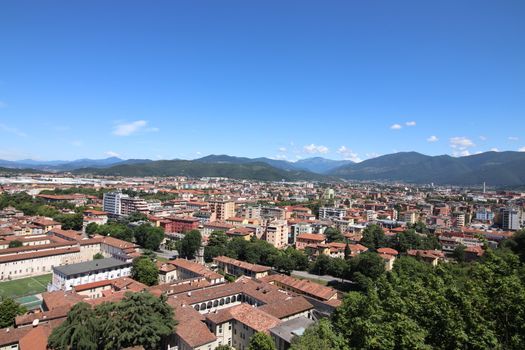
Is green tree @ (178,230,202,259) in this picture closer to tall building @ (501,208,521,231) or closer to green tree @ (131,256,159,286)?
green tree @ (131,256,159,286)

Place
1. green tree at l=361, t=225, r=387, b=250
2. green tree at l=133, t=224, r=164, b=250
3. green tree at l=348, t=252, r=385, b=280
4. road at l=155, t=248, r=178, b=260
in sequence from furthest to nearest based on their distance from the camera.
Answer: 1. green tree at l=361, t=225, r=387, b=250
2. green tree at l=133, t=224, r=164, b=250
3. road at l=155, t=248, r=178, b=260
4. green tree at l=348, t=252, r=385, b=280

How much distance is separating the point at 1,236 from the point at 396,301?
3623 centimetres

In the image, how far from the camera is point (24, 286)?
24328 mm

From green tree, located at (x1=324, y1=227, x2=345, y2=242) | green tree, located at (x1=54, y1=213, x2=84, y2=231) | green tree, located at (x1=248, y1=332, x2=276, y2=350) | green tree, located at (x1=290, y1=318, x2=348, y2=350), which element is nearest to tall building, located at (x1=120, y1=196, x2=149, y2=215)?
green tree, located at (x1=54, y1=213, x2=84, y2=231)

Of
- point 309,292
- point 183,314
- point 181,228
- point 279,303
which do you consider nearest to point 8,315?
point 183,314

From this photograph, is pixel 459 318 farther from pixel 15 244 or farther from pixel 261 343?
pixel 15 244

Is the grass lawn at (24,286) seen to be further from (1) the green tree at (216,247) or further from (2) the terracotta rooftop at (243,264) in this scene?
(2) the terracotta rooftop at (243,264)

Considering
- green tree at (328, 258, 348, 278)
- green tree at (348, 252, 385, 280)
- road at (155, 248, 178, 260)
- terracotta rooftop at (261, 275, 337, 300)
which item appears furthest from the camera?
road at (155, 248, 178, 260)

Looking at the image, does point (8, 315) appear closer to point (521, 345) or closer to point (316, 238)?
point (521, 345)

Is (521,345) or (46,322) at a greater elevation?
(521,345)

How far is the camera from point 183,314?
15812 millimetres

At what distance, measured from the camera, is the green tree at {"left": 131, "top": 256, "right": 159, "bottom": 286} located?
77.2 feet

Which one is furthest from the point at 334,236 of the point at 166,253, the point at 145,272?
the point at 145,272

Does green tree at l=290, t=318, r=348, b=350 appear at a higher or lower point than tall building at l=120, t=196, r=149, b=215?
higher
